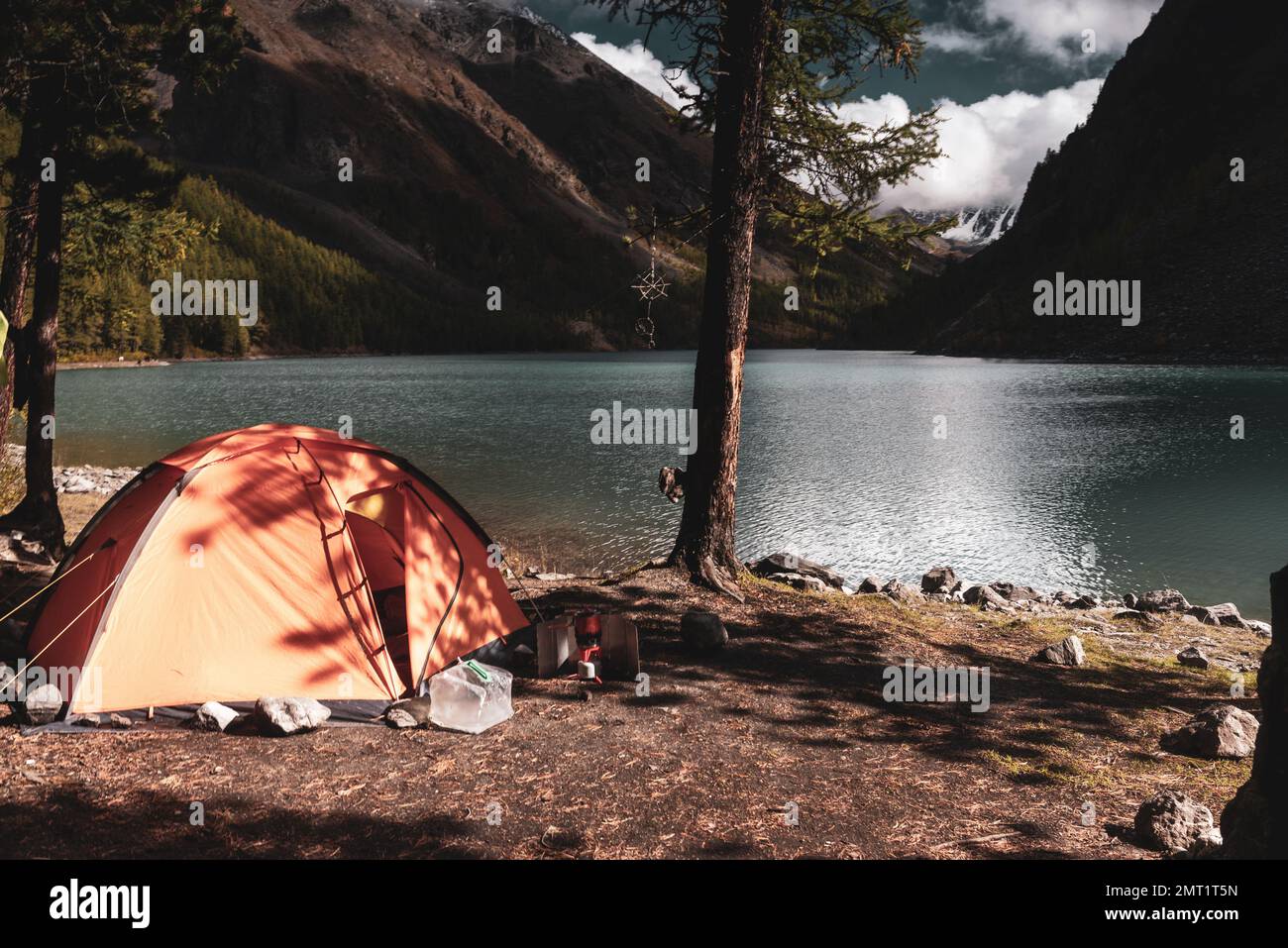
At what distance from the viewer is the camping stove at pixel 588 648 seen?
7.64 metres

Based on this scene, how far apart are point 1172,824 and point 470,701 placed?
17.3ft

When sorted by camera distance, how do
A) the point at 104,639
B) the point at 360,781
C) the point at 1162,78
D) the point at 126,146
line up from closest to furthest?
the point at 360,781 < the point at 104,639 < the point at 126,146 < the point at 1162,78

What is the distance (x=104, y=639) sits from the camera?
22.0ft

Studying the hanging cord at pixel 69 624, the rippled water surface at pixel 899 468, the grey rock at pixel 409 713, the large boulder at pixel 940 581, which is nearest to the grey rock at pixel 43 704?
the hanging cord at pixel 69 624

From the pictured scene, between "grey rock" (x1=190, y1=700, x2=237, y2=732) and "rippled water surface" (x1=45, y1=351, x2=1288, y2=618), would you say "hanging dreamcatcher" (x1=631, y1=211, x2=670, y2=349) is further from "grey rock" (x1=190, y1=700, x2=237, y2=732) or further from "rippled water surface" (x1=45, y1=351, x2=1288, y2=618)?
"rippled water surface" (x1=45, y1=351, x2=1288, y2=618)

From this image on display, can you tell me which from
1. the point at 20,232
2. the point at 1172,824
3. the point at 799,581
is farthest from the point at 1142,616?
the point at 20,232

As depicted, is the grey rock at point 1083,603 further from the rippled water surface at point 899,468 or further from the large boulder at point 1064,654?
the large boulder at point 1064,654

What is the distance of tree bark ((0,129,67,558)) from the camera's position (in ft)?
38.3

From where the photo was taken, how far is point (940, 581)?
1650 centimetres

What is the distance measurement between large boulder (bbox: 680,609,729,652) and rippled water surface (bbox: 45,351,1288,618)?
10609 mm

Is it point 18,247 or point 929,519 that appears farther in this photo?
point 929,519
